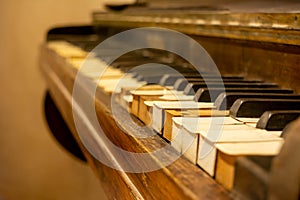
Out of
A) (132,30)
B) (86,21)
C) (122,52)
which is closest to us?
(122,52)

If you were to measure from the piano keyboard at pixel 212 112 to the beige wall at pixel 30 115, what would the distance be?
7.99 ft

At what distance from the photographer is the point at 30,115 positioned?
11.5ft

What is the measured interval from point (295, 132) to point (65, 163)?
335cm

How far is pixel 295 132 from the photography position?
371 millimetres

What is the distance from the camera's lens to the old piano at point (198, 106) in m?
0.46

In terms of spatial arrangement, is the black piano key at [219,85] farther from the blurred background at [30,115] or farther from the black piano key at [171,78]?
the blurred background at [30,115]

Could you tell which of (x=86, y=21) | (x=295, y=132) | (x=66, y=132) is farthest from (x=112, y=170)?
(x=86, y=21)

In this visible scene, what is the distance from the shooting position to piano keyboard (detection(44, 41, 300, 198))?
0.49m

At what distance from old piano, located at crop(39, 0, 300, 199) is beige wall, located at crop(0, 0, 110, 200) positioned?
6.15 ft

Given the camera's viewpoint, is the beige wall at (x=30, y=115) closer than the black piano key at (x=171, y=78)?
No

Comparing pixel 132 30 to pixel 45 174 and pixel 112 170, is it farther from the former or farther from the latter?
pixel 45 174

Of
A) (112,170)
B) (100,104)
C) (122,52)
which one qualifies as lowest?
(112,170)

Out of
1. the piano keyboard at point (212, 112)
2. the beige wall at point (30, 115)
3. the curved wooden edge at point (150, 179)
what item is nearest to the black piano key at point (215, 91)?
the piano keyboard at point (212, 112)

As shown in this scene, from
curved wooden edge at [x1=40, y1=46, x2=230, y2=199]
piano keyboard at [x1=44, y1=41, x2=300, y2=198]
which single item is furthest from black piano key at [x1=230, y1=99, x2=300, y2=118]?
curved wooden edge at [x1=40, y1=46, x2=230, y2=199]
